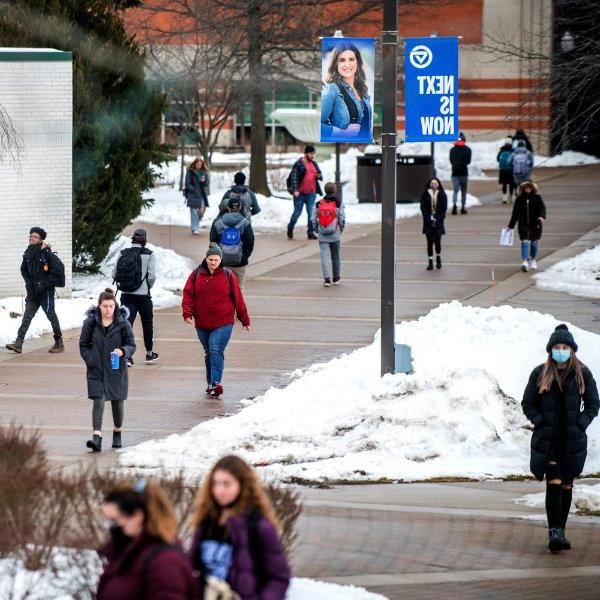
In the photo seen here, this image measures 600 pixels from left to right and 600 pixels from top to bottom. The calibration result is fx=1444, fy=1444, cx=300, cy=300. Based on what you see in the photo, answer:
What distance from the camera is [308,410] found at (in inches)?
517

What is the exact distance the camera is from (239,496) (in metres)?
5.70

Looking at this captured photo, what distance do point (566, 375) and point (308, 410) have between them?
158 inches

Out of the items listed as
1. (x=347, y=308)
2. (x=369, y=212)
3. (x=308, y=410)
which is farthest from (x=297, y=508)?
(x=369, y=212)

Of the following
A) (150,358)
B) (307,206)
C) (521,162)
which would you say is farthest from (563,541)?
(521,162)

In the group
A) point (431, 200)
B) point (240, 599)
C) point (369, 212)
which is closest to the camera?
point (240, 599)

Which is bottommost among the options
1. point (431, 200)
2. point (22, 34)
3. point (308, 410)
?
point (308, 410)

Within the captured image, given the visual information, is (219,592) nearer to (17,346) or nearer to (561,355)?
(561,355)

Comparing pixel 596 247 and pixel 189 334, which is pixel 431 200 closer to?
pixel 596 247

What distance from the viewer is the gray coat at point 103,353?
12344mm

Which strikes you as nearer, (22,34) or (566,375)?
(566,375)

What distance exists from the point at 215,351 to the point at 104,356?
2.58 m

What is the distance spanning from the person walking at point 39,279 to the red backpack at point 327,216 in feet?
19.6

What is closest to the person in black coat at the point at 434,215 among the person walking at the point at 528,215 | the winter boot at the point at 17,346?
the person walking at the point at 528,215

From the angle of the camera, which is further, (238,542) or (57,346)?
(57,346)
